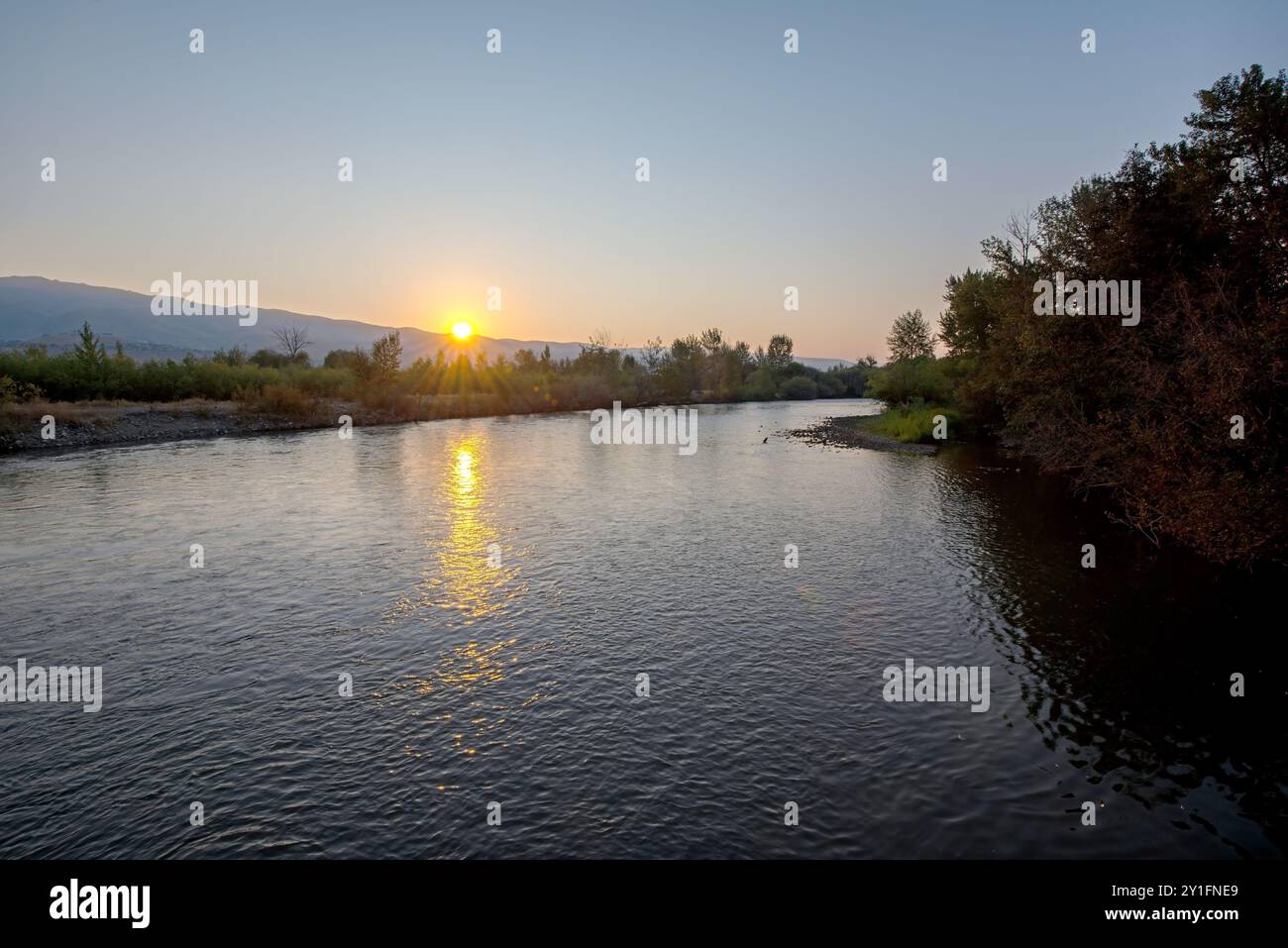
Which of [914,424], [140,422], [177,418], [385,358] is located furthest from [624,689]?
[385,358]

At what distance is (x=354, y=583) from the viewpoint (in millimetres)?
A: 22531

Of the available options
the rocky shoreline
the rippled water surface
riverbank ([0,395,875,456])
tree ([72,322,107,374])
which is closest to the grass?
the rocky shoreline

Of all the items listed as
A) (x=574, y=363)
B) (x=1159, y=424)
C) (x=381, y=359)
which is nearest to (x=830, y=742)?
(x=1159, y=424)

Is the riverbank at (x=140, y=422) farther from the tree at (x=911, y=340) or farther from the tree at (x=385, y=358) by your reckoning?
the tree at (x=911, y=340)

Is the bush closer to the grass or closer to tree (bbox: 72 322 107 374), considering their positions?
the grass

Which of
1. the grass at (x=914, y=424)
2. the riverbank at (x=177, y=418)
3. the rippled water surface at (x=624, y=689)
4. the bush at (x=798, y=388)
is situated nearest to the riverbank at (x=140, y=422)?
the riverbank at (x=177, y=418)

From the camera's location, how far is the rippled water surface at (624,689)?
34.4 ft

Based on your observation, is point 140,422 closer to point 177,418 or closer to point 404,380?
point 177,418

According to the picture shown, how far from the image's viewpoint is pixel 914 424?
71.4 m

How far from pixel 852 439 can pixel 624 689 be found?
63312 mm
